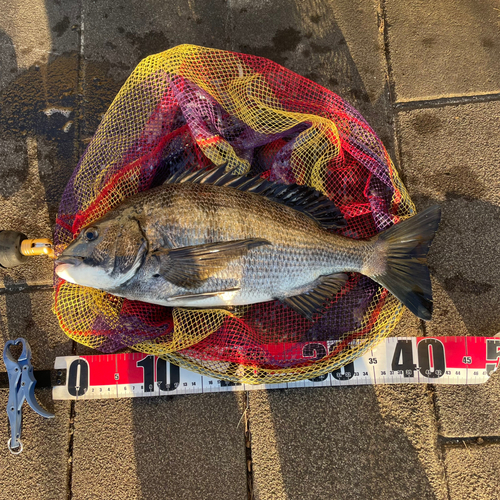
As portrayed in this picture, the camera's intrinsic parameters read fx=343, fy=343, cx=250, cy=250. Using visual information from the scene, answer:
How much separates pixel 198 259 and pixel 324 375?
4.03 feet

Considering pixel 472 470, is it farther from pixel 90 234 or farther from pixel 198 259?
pixel 90 234

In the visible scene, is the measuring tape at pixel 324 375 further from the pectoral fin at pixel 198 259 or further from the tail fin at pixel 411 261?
the pectoral fin at pixel 198 259

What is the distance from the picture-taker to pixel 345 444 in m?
2.38

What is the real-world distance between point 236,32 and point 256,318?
2.32m

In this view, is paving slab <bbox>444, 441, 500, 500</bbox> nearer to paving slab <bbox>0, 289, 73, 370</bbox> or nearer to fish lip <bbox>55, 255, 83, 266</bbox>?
fish lip <bbox>55, 255, 83, 266</bbox>

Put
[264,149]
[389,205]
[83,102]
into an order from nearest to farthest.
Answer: [389,205], [264,149], [83,102]

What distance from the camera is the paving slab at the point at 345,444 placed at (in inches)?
92.1

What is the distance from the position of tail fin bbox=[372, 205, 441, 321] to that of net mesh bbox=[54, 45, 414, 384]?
171 millimetres

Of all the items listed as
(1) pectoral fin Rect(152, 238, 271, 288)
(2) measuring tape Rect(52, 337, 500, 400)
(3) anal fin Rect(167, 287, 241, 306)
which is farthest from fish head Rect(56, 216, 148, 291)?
(2) measuring tape Rect(52, 337, 500, 400)

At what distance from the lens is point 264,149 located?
254 centimetres

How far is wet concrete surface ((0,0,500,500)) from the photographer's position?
92.6 inches

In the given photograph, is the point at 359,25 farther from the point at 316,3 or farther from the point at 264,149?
the point at 264,149

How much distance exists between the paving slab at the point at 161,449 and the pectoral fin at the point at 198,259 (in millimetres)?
958

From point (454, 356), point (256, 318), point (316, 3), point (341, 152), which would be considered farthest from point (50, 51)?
point (454, 356)
